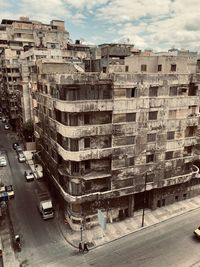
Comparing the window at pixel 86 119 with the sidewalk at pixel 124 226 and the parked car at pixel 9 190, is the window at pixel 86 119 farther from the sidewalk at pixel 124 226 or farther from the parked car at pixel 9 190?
the parked car at pixel 9 190

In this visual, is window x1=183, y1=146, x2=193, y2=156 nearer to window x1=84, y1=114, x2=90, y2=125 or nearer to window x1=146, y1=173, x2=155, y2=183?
window x1=146, y1=173, x2=155, y2=183

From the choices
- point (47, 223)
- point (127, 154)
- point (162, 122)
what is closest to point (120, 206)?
point (127, 154)

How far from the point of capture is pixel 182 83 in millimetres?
37438

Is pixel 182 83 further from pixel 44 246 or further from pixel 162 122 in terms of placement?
pixel 44 246

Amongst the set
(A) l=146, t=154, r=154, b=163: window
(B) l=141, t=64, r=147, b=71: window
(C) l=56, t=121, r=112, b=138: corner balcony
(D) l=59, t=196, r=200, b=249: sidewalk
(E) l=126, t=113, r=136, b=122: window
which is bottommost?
(D) l=59, t=196, r=200, b=249: sidewalk

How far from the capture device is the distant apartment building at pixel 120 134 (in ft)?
108

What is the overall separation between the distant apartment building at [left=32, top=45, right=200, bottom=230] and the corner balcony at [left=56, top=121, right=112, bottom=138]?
0.15m

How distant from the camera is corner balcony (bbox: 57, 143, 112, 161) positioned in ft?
110

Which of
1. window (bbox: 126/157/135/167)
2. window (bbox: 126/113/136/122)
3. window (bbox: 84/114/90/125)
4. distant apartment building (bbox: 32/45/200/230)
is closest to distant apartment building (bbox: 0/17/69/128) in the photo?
distant apartment building (bbox: 32/45/200/230)

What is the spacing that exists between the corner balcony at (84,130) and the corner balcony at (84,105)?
2.52m

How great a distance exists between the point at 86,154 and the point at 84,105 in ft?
24.5

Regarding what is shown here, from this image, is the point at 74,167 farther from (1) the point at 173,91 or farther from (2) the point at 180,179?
(2) the point at 180,179

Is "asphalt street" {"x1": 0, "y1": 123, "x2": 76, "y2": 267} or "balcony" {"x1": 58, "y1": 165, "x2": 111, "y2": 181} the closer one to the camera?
"asphalt street" {"x1": 0, "y1": 123, "x2": 76, "y2": 267}

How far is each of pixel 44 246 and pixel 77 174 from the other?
12.0 metres
